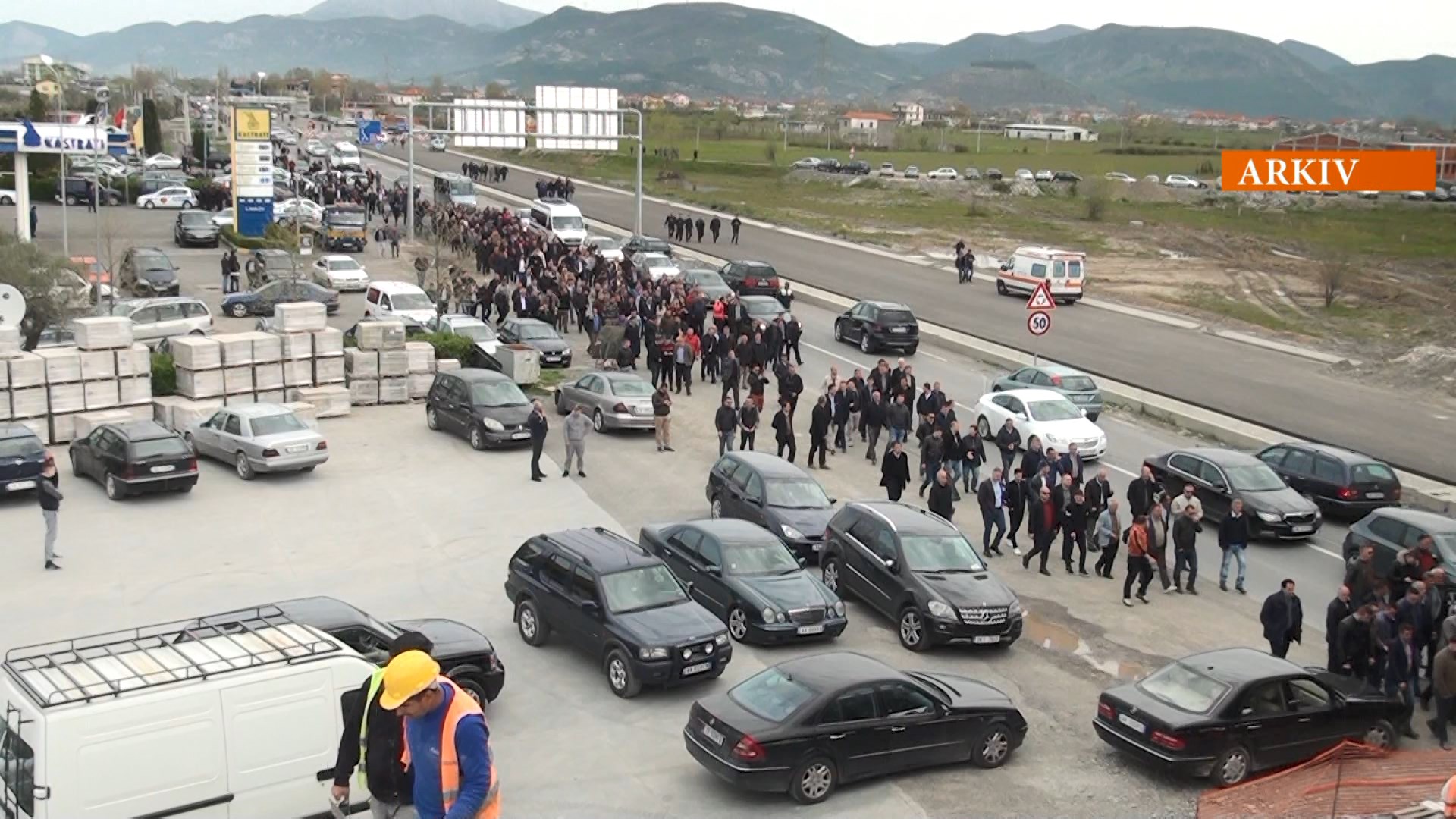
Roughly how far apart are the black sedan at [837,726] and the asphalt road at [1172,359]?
56.8 feet

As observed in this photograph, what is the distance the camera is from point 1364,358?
39000 mm

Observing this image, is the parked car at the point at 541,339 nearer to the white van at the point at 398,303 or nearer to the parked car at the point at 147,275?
the white van at the point at 398,303

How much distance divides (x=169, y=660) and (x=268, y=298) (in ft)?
105

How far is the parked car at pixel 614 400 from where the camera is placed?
27172 mm

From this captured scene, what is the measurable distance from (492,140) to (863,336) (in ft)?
85.0

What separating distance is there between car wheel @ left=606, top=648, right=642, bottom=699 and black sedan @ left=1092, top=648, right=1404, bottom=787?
4.93 m

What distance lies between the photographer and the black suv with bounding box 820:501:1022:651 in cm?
1633

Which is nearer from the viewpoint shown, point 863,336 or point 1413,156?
point 863,336

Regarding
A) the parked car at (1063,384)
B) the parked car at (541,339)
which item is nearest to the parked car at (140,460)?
the parked car at (541,339)

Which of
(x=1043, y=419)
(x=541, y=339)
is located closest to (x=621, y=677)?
(x=1043, y=419)

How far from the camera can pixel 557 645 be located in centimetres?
1642

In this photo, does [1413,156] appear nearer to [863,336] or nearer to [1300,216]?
[863,336]

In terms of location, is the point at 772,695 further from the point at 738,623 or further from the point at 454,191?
the point at 454,191

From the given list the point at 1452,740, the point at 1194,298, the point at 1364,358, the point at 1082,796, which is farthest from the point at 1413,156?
the point at 1082,796
